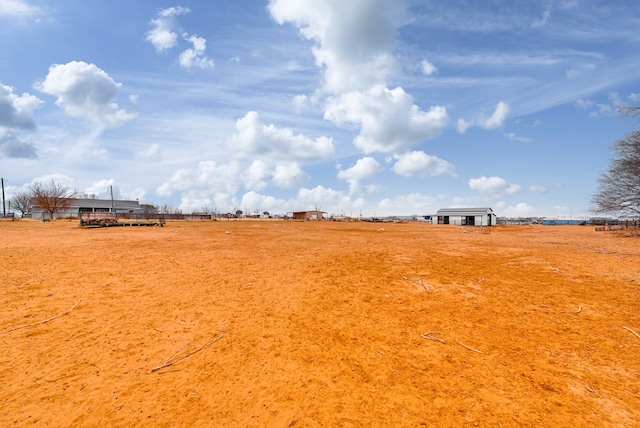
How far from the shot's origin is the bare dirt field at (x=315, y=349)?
12.4 feet

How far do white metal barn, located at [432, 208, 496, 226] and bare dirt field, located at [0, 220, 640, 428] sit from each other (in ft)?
198

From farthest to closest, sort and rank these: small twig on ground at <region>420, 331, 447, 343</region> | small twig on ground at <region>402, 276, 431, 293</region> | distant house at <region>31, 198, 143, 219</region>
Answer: distant house at <region>31, 198, 143, 219</region> → small twig on ground at <region>402, 276, 431, 293</region> → small twig on ground at <region>420, 331, 447, 343</region>

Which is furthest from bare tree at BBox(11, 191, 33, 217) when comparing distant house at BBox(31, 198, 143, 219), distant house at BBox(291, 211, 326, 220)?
distant house at BBox(291, 211, 326, 220)

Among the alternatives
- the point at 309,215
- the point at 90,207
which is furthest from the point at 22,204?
the point at 309,215

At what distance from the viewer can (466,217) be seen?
6781 cm

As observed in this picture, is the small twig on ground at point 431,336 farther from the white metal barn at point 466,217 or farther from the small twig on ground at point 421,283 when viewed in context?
the white metal barn at point 466,217

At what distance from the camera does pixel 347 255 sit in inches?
594

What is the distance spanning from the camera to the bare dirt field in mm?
3775

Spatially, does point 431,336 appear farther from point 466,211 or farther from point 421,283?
point 466,211

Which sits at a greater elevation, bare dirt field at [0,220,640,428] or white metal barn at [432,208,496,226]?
white metal barn at [432,208,496,226]

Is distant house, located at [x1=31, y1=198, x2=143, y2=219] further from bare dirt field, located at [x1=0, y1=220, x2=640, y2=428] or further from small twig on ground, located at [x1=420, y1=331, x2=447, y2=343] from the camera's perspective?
small twig on ground, located at [x1=420, y1=331, x2=447, y2=343]

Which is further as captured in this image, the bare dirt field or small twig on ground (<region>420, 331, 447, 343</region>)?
small twig on ground (<region>420, 331, 447, 343</region>)

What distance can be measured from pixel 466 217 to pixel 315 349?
7197 centimetres

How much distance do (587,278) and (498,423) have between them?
33.3 ft
